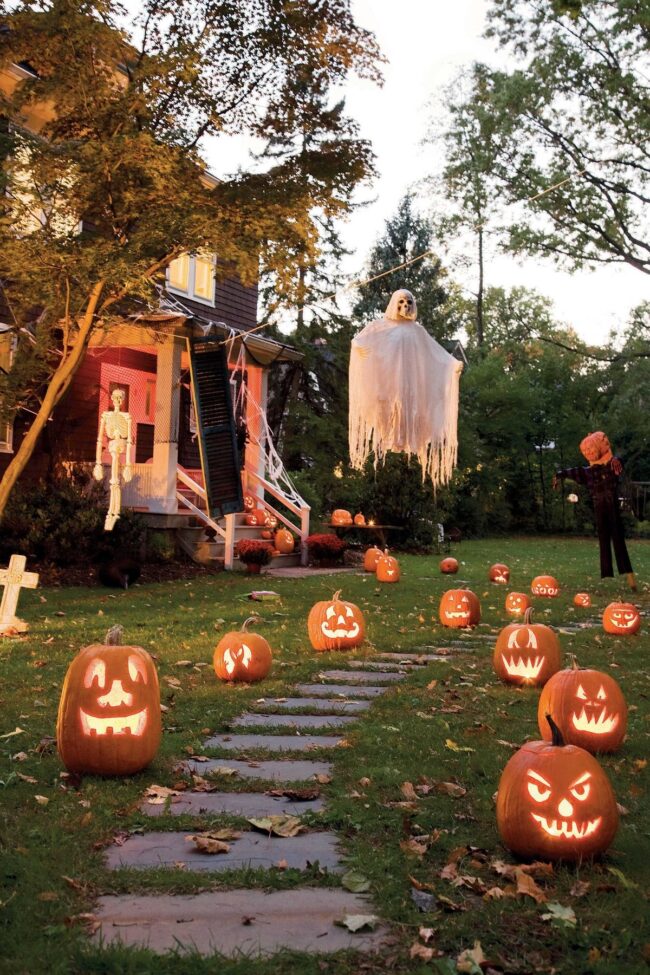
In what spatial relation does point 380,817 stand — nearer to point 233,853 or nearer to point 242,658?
point 233,853

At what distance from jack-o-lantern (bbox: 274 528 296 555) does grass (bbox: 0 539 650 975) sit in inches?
322

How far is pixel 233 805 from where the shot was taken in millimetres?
3582

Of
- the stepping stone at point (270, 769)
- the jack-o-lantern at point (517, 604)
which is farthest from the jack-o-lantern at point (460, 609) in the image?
the stepping stone at point (270, 769)

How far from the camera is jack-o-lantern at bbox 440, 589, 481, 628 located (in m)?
8.70

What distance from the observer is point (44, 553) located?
41.2ft

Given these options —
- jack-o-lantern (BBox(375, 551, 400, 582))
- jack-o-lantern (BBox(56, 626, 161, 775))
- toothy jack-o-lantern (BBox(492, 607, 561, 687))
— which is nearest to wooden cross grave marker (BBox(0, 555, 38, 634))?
jack-o-lantern (BBox(56, 626, 161, 775))

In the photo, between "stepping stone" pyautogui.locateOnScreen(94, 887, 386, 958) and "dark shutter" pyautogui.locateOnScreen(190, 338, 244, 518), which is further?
"dark shutter" pyautogui.locateOnScreen(190, 338, 244, 518)

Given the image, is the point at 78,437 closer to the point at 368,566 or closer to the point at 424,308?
the point at 368,566

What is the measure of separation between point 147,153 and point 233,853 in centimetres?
773

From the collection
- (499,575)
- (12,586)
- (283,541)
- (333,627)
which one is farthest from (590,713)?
(283,541)

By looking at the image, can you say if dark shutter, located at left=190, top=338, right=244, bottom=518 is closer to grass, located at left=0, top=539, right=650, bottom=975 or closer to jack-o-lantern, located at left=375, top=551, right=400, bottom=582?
jack-o-lantern, located at left=375, top=551, right=400, bottom=582

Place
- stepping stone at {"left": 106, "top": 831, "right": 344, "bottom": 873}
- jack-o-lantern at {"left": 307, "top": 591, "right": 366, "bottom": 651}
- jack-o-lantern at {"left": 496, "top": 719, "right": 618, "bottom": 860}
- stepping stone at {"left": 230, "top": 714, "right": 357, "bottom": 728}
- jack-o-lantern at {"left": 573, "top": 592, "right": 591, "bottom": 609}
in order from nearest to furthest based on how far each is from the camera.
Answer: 1. stepping stone at {"left": 106, "top": 831, "right": 344, "bottom": 873}
2. jack-o-lantern at {"left": 496, "top": 719, "right": 618, "bottom": 860}
3. stepping stone at {"left": 230, "top": 714, "right": 357, "bottom": 728}
4. jack-o-lantern at {"left": 307, "top": 591, "right": 366, "bottom": 651}
5. jack-o-lantern at {"left": 573, "top": 592, "right": 591, "bottom": 609}

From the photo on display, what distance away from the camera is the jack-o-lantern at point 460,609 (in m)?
8.70

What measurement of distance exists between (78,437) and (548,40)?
12.3m
